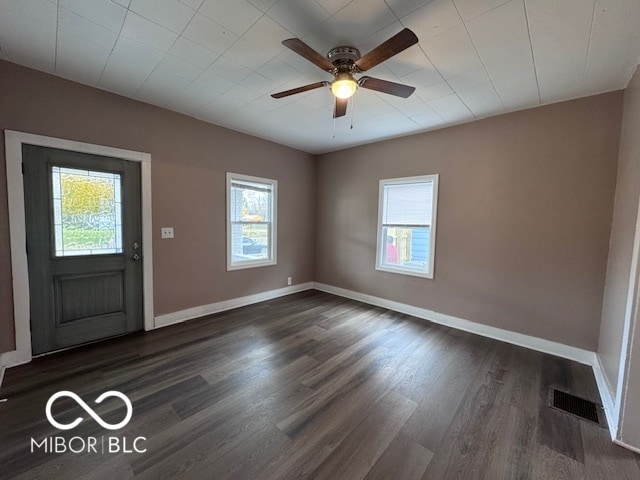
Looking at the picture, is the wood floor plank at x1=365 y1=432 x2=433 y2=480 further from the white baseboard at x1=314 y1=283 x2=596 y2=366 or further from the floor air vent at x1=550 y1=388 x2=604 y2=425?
the white baseboard at x1=314 y1=283 x2=596 y2=366

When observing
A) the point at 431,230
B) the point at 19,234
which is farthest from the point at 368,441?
the point at 19,234

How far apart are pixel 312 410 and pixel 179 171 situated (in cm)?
308

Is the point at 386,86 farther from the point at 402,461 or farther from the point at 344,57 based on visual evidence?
the point at 402,461

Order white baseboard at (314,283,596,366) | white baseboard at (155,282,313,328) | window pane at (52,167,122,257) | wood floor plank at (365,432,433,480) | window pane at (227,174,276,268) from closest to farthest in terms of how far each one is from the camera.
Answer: wood floor plank at (365,432,433,480)
window pane at (52,167,122,257)
white baseboard at (314,283,596,366)
white baseboard at (155,282,313,328)
window pane at (227,174,276,268)

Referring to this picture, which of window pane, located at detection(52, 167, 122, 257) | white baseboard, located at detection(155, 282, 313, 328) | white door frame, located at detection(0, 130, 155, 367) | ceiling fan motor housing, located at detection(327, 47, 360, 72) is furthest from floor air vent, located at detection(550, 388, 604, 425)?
white door frame, located at detection(0, 130, 155, 367)

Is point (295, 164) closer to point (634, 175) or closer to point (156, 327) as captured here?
point (156, 327)

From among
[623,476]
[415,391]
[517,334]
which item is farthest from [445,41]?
[517,334]

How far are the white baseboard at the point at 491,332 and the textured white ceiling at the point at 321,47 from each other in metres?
2.55

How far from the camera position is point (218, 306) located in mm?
3777

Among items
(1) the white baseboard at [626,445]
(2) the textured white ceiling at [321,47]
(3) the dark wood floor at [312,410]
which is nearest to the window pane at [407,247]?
(3) the dark wood floor at [312,410]

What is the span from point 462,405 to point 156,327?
131 inches

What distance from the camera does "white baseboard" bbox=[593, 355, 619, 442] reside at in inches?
67.6

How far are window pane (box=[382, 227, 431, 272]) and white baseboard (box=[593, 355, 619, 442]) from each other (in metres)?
1.87

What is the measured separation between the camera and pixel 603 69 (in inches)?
82.3
